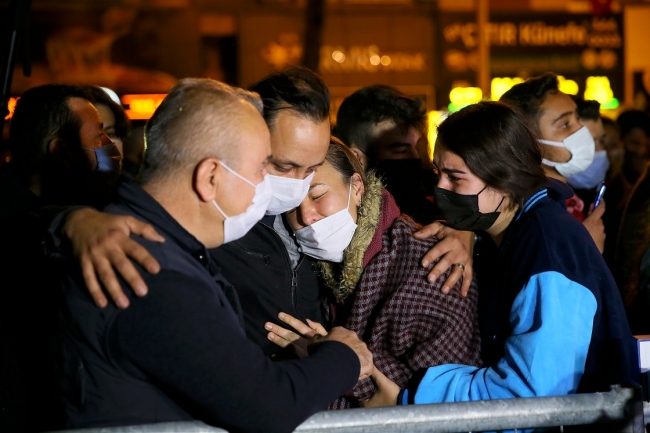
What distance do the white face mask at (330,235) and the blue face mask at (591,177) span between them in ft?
9.08

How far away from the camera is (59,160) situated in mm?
4008

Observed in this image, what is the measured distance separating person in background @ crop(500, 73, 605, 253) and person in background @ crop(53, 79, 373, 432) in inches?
99.3

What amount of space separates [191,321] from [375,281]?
1129 mm

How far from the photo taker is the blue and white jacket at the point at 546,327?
2.71 meters

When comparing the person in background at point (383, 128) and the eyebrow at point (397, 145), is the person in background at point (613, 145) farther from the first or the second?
the eyebrow at point (397, 145)

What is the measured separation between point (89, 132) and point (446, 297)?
2.10 m

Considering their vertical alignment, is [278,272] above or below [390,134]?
below

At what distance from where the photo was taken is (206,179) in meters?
2.31

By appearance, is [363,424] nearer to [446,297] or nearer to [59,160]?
[446,297]

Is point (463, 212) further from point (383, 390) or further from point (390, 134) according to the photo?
point (390, 134)

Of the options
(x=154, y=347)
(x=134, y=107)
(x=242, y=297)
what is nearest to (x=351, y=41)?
(x=134, y=107)

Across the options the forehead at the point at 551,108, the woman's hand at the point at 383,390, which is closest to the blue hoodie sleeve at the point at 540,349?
the woman's hand at the point at 383,390

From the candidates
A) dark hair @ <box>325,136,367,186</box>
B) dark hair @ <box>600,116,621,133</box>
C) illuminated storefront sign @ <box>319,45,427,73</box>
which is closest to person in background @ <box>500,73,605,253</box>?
dark hair @ <box>325,136,367,186</box>

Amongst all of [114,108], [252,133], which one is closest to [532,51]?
[114,108]
